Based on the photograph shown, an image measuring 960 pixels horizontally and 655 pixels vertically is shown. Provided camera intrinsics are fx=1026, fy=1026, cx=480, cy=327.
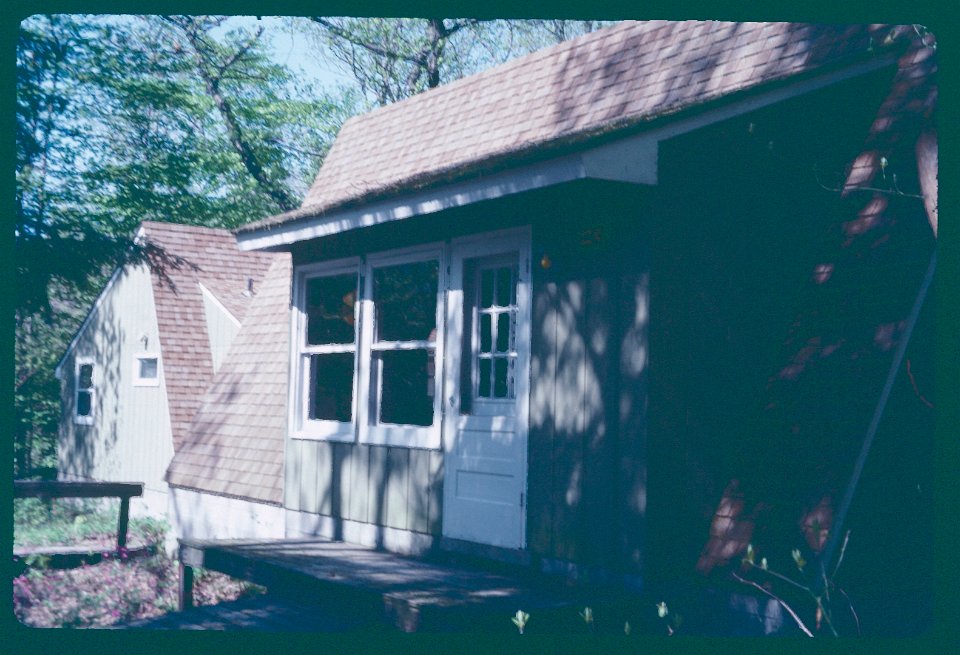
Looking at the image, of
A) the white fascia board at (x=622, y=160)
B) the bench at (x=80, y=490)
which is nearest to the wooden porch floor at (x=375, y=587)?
the white fascia board at (x=622, y=160)

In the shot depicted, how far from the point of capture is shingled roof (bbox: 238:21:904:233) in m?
7.18

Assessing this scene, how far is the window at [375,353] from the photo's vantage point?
359 inches

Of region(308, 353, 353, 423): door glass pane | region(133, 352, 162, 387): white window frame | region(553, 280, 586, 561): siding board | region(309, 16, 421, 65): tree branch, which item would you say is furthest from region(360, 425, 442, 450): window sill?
region(309, 16, 421, 65): tree branch

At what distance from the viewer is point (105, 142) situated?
15.6 meters

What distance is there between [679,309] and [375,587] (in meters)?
2.81

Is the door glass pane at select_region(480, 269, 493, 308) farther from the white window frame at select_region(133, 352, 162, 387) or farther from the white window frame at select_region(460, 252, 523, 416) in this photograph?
the white window frame at select_region(133, 352, 162, 387)

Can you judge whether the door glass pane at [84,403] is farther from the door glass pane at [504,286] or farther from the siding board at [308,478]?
the door glass pane at [504,286]

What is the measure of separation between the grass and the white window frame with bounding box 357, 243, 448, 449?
10.1 ft

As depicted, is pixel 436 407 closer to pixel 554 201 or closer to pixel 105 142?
pixel 554 201

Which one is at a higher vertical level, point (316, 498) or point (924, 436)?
point (924, 436)

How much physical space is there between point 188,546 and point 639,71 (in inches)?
233

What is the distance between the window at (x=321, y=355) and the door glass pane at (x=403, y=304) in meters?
0.77

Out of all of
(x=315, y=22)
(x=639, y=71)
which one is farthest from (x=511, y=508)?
(x=315, y=22)

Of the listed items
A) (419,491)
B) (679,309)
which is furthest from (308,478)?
(679,309)
